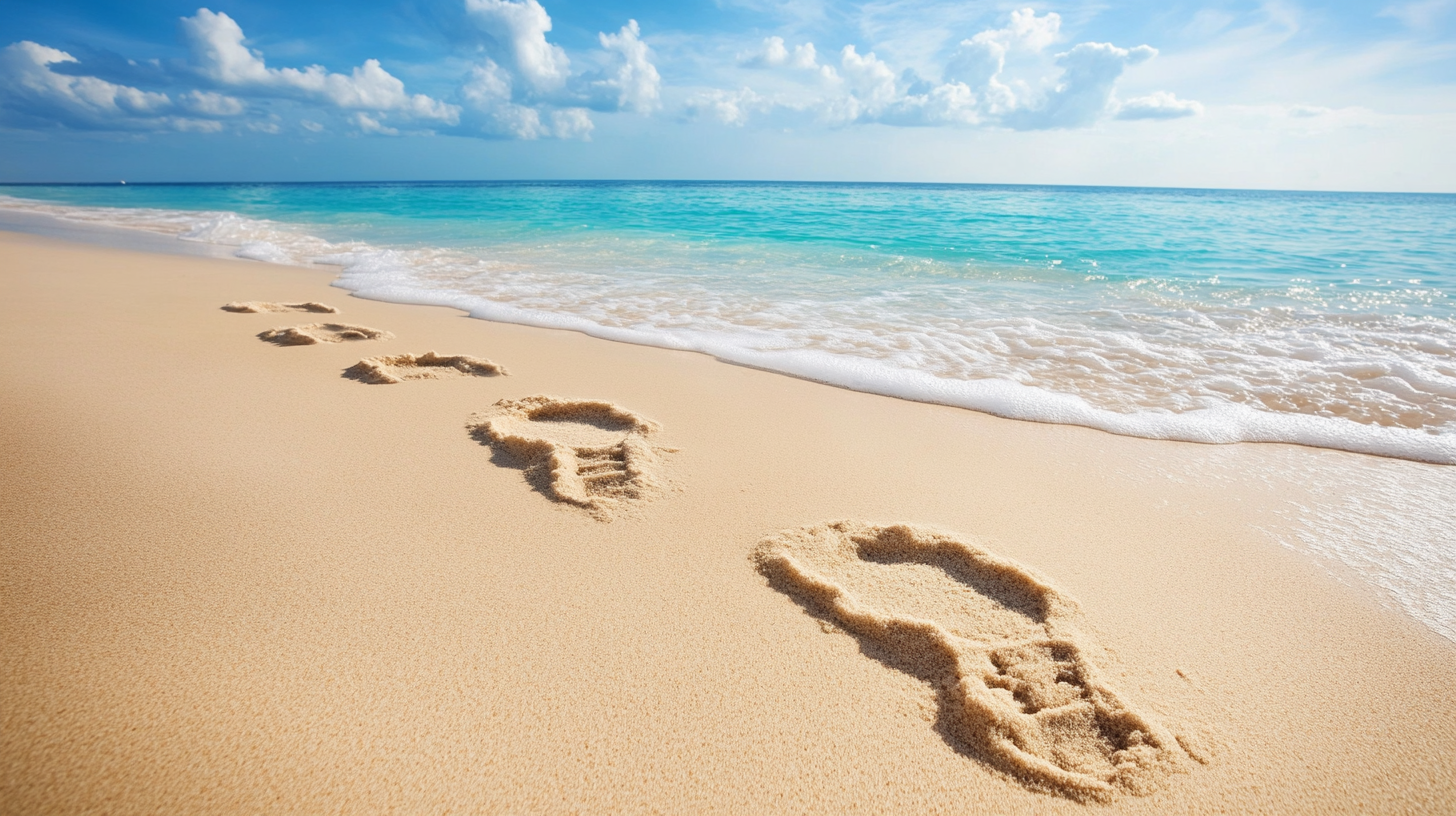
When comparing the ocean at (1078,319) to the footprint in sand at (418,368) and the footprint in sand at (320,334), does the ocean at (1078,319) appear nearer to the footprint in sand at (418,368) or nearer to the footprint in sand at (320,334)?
the footprint in sand at (320,334)

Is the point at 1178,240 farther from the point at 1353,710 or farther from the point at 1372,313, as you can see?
the point at 1353,710

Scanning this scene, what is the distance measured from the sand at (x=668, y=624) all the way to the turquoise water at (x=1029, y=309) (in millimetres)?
673

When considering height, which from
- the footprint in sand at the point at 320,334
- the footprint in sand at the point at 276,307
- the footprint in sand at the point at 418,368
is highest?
the footprint in sand at the point at 276,307

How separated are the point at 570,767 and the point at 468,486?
3.79 ft

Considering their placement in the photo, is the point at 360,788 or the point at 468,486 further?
the point at 468,486

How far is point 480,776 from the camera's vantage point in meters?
1.08

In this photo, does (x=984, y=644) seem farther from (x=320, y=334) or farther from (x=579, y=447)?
(x=320, y=334)

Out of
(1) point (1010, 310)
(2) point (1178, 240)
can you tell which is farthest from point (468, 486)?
(2) point (1178, 240)

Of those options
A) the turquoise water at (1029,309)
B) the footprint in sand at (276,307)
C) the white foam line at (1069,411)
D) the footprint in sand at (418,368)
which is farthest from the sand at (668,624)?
the footprint in sand at (276,307)

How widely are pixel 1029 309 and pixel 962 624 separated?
4.77 m

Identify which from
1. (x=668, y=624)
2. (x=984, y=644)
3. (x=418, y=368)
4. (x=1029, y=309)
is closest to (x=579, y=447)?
(x=668, y=624)

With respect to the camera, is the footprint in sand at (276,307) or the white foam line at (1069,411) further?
the footprint in sand at (276,307)

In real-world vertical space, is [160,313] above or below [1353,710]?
above

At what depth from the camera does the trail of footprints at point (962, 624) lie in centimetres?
116
